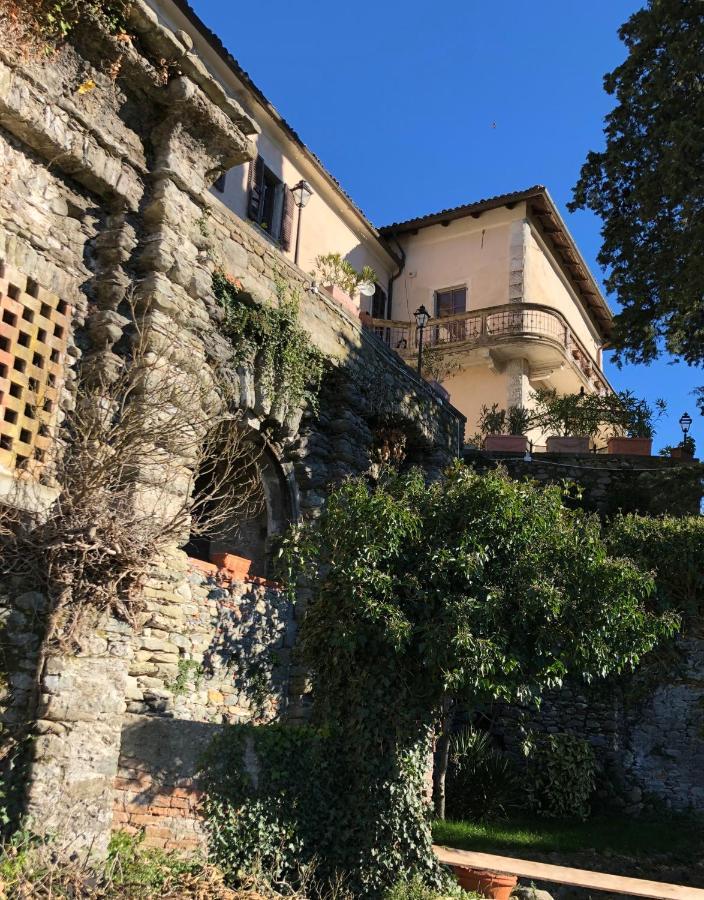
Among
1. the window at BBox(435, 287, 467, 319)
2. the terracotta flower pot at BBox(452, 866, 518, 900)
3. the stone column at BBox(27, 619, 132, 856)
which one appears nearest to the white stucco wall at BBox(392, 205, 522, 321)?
the window at BBox(435, 287, 467, 319)

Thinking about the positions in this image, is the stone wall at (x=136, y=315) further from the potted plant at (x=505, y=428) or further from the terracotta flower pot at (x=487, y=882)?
the potted plant at (x=505, y=428)

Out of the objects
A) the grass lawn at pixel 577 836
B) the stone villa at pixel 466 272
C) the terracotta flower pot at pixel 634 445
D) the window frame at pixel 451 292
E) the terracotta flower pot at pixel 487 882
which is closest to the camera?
the terracotta flower pot at pixel 487 882

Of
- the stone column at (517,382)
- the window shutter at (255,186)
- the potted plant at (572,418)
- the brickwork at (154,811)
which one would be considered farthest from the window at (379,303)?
the brickwork at (154,811)

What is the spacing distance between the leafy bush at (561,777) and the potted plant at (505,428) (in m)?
5.87

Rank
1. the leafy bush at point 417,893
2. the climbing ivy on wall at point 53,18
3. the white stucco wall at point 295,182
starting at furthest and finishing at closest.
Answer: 1. the white stucco wall at point 295,182
2. the leafy bush at point 417,893
3. the climbing ivy on wall at point 53,18

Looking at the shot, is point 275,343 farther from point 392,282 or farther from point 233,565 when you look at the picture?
point 392,282

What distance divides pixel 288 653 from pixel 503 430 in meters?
10.8

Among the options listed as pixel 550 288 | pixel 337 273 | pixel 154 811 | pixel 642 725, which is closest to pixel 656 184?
pixel 337 273

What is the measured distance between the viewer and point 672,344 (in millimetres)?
13906

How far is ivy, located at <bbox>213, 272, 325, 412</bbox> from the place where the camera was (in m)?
8.82

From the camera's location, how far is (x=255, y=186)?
1611 cm

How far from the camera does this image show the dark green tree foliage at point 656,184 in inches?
476

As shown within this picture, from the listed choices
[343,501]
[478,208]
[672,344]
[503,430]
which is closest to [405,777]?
[343,501]

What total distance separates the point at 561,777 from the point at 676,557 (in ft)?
12.1
